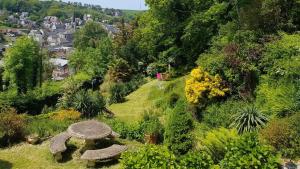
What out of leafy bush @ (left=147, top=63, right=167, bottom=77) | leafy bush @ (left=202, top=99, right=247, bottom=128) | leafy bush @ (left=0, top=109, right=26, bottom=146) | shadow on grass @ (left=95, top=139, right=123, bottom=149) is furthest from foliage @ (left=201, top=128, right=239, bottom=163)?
leafy bush @ (left=147, top=63, right=167, bottom=77)

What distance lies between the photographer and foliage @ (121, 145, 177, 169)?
10363 mm

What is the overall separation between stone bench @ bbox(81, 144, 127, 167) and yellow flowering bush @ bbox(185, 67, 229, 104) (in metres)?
6.00

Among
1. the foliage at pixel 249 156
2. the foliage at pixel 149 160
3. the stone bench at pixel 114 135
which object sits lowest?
the stone bench at pixel 114 135

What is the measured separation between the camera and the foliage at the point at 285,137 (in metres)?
15.1

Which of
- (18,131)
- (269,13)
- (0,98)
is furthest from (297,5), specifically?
(0,98)

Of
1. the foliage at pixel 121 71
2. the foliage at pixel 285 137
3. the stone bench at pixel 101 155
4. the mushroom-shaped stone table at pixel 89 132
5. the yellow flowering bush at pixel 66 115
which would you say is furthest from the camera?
the foliage at pixel 121 71

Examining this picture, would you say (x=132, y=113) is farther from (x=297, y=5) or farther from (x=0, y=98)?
(x=297, y=5)

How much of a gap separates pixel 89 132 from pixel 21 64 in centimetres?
3026

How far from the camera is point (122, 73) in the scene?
42.1 meters

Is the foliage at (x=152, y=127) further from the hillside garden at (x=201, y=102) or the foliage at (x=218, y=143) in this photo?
the foliage at (x=218, y=143)

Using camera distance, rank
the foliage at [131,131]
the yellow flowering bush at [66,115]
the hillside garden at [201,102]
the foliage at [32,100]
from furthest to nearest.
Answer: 1. the foliage at [32,100]
2. the yellow flowering bush at [66,115]
3. the foliage at [131,131]
4. the hillside garden at [201,102]

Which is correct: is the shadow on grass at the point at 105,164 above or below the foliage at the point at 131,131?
below

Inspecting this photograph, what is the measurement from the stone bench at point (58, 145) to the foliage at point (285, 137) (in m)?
8.95

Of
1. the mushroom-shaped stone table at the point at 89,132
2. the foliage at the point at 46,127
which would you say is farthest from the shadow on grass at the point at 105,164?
the foliage at the point at 46,127
